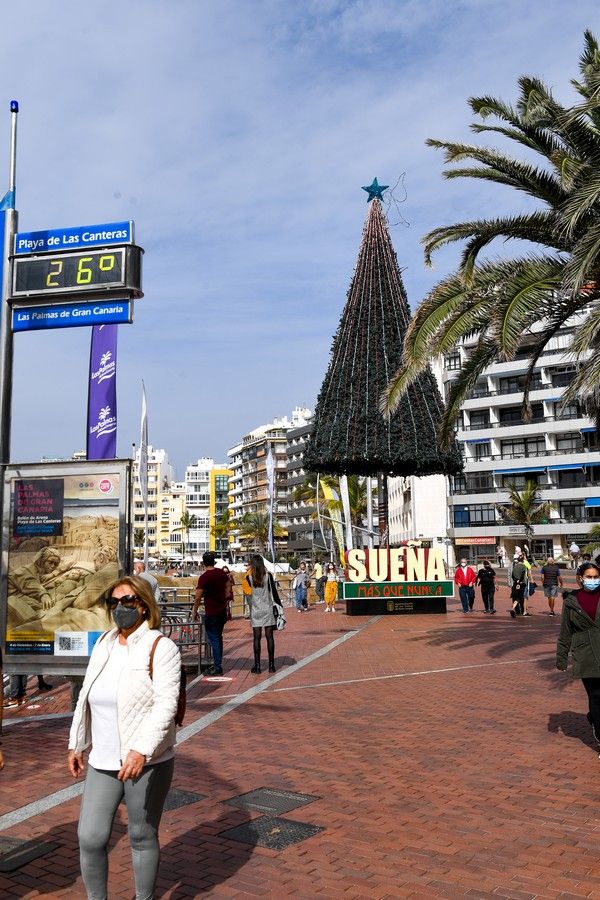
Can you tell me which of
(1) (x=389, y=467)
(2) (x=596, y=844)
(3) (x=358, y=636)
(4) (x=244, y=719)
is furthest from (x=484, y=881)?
(1) (x=389, y=467)

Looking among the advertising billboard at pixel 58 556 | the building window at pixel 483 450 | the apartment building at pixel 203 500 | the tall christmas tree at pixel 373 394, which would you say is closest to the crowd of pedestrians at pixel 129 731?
the advertising billboard at pixel 58 556

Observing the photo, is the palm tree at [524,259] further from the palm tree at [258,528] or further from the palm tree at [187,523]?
the palm tree at [187,523]

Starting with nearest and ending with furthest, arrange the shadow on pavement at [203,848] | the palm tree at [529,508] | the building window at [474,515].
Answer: the shadow on pavement at [203,848], the palm tree at [529,508], the building window at [474,515]

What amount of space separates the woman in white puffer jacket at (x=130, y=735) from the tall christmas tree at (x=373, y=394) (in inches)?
849

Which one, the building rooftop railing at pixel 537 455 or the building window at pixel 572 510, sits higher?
the building rooftop railing at pixel 537 455

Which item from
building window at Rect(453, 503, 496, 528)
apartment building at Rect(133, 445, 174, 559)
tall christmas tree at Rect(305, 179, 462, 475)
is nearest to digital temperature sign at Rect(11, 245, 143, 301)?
tall christmas tree at Rect(305, 179, 462, 475)

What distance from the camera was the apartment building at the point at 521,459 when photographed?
198 feet

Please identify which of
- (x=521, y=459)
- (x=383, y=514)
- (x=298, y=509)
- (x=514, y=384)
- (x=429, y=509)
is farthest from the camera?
(x=298, y=509)

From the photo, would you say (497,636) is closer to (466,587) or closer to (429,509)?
(466,587)

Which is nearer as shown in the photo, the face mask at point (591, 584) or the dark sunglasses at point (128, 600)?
the dark sunglasses at point (128, 600)

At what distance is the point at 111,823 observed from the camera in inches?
136

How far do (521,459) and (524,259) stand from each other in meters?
53.9

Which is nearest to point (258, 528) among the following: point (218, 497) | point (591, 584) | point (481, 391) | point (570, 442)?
point (218, 497)

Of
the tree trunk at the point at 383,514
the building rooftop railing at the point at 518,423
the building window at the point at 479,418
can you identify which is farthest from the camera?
the building window at the point at 479,418
